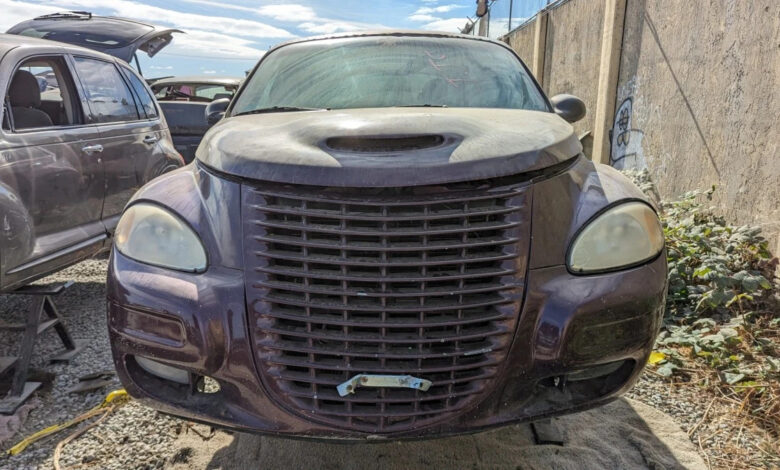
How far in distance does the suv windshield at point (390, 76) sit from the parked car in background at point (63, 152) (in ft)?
4.27

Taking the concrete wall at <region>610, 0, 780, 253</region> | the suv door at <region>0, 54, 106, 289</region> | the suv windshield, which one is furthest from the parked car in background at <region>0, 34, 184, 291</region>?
the concrete wall at <region>610, 0, 780, 253</region>

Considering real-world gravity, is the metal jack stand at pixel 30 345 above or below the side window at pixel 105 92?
Answer: below

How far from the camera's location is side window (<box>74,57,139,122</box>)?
13.3ft

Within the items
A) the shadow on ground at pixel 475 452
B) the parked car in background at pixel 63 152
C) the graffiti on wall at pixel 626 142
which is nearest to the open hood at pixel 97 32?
the parked car in background at pixel 63 152

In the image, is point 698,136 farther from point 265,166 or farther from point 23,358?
point 23,358

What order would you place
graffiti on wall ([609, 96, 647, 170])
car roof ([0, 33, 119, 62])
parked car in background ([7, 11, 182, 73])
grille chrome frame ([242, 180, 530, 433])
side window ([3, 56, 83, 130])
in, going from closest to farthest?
grille chrome frame ([242, 180, 530, 433]), car roof ([0, 33, 119, 62]), side window ([3, 56, 83, 130]), graffiti on wall ([609, 96, 647, 170]), parked car in background ([7, 11, 182, 73])

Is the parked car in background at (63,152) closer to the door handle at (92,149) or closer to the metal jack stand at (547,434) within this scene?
the door handle at (92,149)

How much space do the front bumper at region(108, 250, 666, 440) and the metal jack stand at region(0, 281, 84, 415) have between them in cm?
135

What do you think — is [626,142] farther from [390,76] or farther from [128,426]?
[128,426]

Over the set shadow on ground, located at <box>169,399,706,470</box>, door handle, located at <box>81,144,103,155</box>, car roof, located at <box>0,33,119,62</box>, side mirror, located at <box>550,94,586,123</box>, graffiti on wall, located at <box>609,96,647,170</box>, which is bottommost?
shadow on ground, located at <box>169,399,706,470</box>

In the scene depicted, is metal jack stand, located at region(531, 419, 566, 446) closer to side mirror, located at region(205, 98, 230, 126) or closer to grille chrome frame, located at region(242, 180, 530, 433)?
grille chrome frame, located at region(242, 180, 530, 433)

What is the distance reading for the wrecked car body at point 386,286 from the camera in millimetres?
1645

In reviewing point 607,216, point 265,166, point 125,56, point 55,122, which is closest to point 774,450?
point 607,216

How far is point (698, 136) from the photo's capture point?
181 inches
